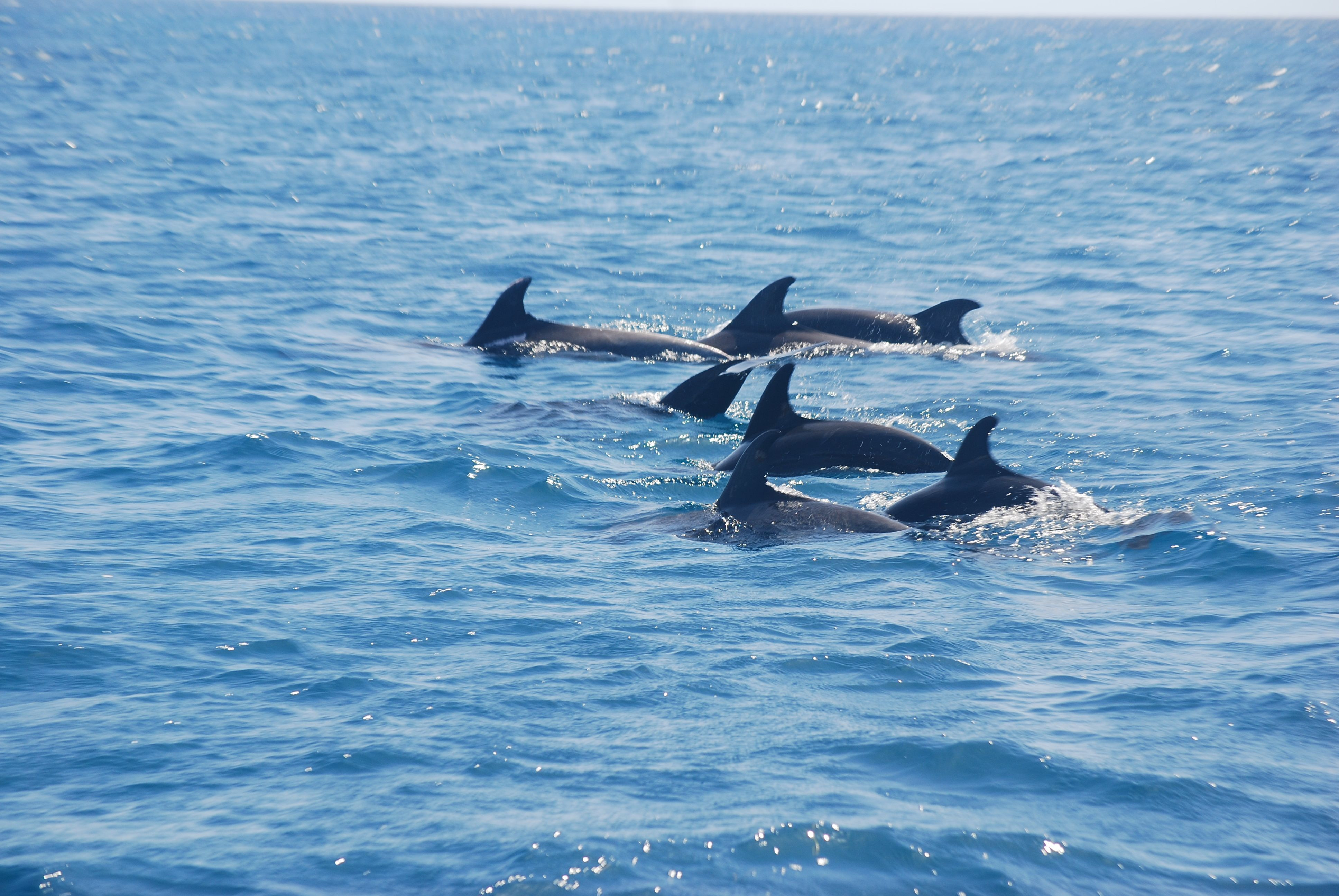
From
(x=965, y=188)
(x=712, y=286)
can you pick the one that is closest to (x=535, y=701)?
(x=712, y=286)

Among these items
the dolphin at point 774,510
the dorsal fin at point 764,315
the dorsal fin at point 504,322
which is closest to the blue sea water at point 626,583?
the dolphin at point 774,510

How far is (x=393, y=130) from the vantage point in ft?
173

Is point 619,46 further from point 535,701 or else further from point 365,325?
point 535,701

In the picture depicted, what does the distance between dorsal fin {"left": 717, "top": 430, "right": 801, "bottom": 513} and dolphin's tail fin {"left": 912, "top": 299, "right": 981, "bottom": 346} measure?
804 centimetres

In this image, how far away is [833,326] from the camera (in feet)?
59.7

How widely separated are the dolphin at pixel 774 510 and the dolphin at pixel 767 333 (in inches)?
277

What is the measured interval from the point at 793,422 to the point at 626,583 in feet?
12.2

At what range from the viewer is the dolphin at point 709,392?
14.7 meters

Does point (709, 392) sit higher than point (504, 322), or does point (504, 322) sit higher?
point (504, 322)

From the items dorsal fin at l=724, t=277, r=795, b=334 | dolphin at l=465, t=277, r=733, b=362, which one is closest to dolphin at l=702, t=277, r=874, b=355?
dorsal fin at l=724, t=277, r=795, b=334

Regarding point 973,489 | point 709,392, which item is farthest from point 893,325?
point 973,489

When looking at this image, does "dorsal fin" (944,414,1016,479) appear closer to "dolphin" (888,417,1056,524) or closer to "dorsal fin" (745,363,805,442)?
"dolphin" (888,417,1056,524)

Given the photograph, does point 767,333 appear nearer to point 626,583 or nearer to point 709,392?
point 709,392

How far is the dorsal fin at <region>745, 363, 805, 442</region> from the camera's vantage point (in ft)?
39.6
